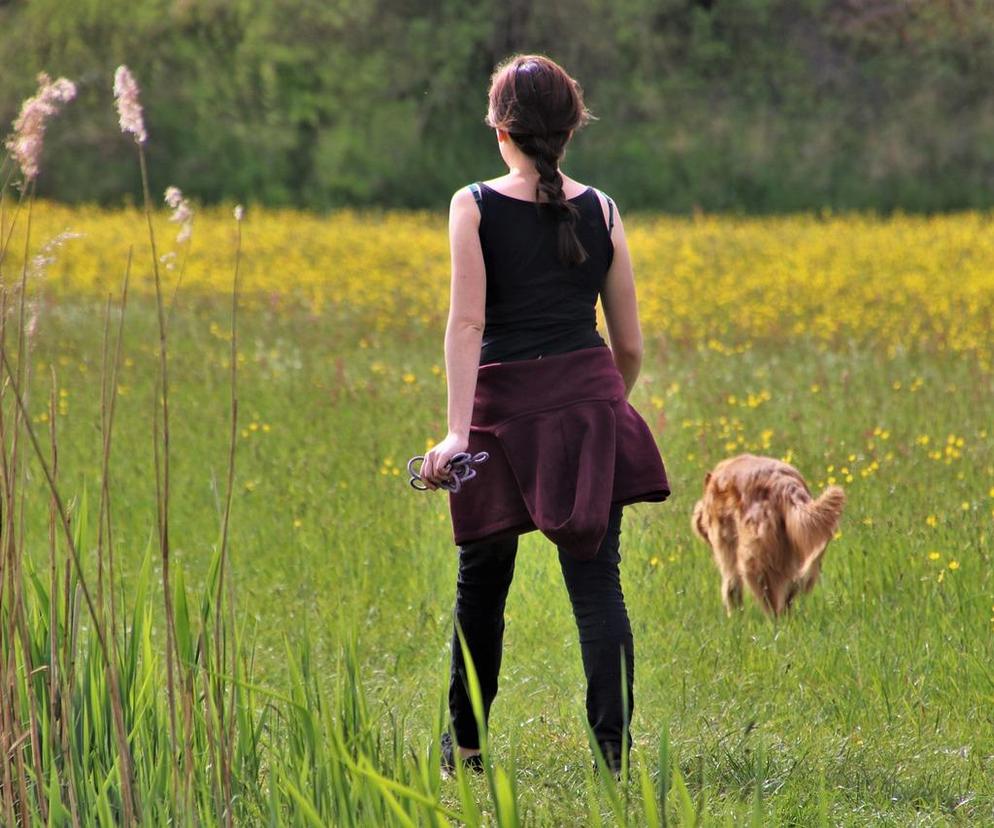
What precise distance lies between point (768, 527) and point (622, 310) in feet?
4.71

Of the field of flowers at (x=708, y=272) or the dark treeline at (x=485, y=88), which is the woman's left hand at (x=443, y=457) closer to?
the field of flowers at (x=708, y=272)

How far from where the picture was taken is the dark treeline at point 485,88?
23969 mm

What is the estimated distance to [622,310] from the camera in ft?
11.4

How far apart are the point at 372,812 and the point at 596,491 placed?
99cm

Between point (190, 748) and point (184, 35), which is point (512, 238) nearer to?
point (190, 748)

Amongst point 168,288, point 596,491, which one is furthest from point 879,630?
point 168,288

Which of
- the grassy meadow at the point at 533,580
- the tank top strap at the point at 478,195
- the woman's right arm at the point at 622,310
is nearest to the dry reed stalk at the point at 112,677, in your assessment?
the grassy meadow at the point at 533,580

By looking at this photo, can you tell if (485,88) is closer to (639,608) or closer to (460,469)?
(639,608)

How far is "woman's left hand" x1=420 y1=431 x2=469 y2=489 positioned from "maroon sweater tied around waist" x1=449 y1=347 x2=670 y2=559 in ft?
0.32

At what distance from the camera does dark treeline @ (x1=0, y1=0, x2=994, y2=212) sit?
24.0 meters

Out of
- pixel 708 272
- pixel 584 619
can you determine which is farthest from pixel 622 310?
pixel 708 272

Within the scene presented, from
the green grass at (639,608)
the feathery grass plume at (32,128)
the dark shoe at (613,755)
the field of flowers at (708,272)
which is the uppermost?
the feathery grass plume at (32,128)

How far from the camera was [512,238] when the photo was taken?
3.27m

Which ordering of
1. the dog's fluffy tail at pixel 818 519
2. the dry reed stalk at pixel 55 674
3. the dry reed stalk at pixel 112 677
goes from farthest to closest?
the dog's fluffy tail at pixel 818 519, the dry reed stalk at pixel 55 674, the dry reed stalk at pixel 112 677
